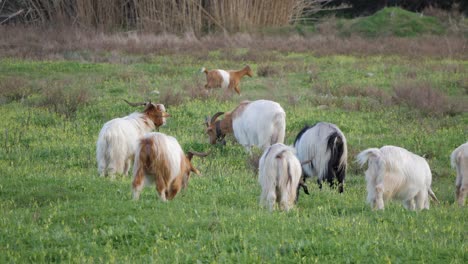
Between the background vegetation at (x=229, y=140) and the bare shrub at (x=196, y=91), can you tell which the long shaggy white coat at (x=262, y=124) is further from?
the bare shrub at (x=196, y=91)

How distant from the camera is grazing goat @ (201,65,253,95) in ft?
68.2

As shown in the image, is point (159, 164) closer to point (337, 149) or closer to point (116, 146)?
point (116, 146)

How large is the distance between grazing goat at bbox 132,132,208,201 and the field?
0.19m

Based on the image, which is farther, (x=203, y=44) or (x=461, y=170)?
(x=203, y=44)

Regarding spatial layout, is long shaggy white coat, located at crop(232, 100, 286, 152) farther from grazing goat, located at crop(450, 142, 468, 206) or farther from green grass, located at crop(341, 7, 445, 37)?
green grass, located at crop(341, 7, 445, 37)

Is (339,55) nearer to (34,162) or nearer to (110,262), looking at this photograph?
(34,162)

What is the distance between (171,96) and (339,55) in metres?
10.6

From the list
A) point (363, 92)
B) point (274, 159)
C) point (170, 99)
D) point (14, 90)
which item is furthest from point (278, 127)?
point (14, 90)

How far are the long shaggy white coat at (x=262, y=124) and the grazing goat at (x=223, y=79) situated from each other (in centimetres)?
687

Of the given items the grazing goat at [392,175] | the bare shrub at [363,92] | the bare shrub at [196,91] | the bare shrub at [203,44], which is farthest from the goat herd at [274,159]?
the bare shrub at [203,44]

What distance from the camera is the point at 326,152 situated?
11180 millimetres

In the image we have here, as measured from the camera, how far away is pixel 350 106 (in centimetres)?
1755

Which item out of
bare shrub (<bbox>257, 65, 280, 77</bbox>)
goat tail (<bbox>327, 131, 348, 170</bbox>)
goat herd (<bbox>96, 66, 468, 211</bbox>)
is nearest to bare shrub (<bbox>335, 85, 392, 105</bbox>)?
bare shrub (<bbox>257, 65, 280, 77</bbox>)

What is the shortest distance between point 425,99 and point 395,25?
1534 cm
